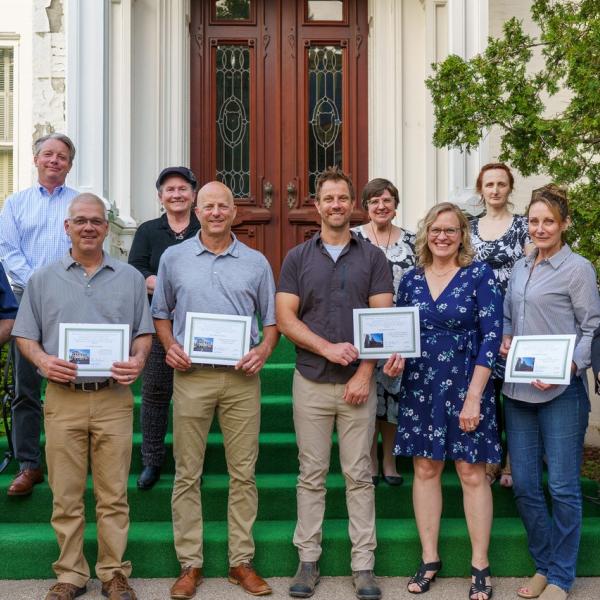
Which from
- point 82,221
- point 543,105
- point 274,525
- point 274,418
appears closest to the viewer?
point 82,221

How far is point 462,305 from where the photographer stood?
167 inches

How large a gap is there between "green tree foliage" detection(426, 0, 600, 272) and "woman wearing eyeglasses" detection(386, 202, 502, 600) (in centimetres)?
70

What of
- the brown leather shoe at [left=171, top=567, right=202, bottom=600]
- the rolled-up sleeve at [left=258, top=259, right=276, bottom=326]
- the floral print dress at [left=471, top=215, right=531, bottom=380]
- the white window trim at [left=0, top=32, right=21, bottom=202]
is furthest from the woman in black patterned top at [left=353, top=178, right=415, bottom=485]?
the white window trim at [left=0, top=32, right=21, bottom=202]

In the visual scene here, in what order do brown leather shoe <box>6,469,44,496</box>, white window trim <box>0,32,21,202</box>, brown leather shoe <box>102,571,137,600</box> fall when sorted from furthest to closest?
white window trim <box>0,32,21,202</box>, brown leather shoe <box>6,469,44,496</box>, brown leather shoe <box>102,571,137,600</box>

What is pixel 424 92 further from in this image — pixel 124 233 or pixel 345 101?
pixel 124 233

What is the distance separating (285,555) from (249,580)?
307 millimetres

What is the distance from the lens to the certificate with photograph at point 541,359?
398 centimetres

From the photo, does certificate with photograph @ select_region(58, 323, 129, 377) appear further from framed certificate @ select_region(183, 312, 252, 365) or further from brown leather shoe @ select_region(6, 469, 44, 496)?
brown leather shoe @ select_region(6, 469, 44, 496)

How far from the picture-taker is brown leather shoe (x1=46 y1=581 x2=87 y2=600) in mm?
4074

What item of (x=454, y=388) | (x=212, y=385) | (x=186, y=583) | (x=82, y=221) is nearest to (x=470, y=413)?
(x=454, y=388)

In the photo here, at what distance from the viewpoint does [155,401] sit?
5.01m

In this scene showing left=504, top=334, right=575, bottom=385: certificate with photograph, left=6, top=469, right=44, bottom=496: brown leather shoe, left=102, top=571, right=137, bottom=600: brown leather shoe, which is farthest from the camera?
left=6, top=469, right=44, bottom=496: brown leather shoe

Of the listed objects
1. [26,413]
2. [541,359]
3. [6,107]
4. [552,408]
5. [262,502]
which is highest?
[6,107]

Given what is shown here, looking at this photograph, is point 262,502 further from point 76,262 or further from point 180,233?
point 76,262
